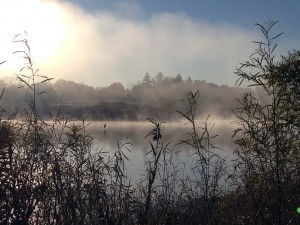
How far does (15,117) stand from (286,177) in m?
4.45

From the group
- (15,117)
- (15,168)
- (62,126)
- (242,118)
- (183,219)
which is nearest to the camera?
(15,168)

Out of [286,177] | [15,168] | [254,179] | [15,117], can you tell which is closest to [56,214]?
[15,168]

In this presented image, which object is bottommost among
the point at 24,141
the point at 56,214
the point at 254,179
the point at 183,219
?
the point at 183,219

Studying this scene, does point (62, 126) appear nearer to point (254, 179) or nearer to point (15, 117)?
point (15, 117)

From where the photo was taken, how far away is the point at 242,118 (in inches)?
261

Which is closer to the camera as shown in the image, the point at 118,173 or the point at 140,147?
the point at 118,173

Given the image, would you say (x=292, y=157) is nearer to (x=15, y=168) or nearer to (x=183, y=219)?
(x=183, y=219)

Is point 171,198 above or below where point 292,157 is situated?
below

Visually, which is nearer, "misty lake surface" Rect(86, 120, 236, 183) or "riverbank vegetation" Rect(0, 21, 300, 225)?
"riverbank vegetation" Rect(0, 21, 300, 225)

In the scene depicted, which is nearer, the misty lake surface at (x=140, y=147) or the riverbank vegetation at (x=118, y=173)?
the riverbank vegetation at (x=118, y=173)

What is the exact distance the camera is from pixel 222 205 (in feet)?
24.4

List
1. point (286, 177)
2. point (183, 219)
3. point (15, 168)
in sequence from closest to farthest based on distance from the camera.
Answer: point (15, 168) → point (286, 177) → point (183, 219)

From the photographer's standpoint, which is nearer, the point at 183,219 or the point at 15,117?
the point at 15,117

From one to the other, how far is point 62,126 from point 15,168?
213 centimetres
